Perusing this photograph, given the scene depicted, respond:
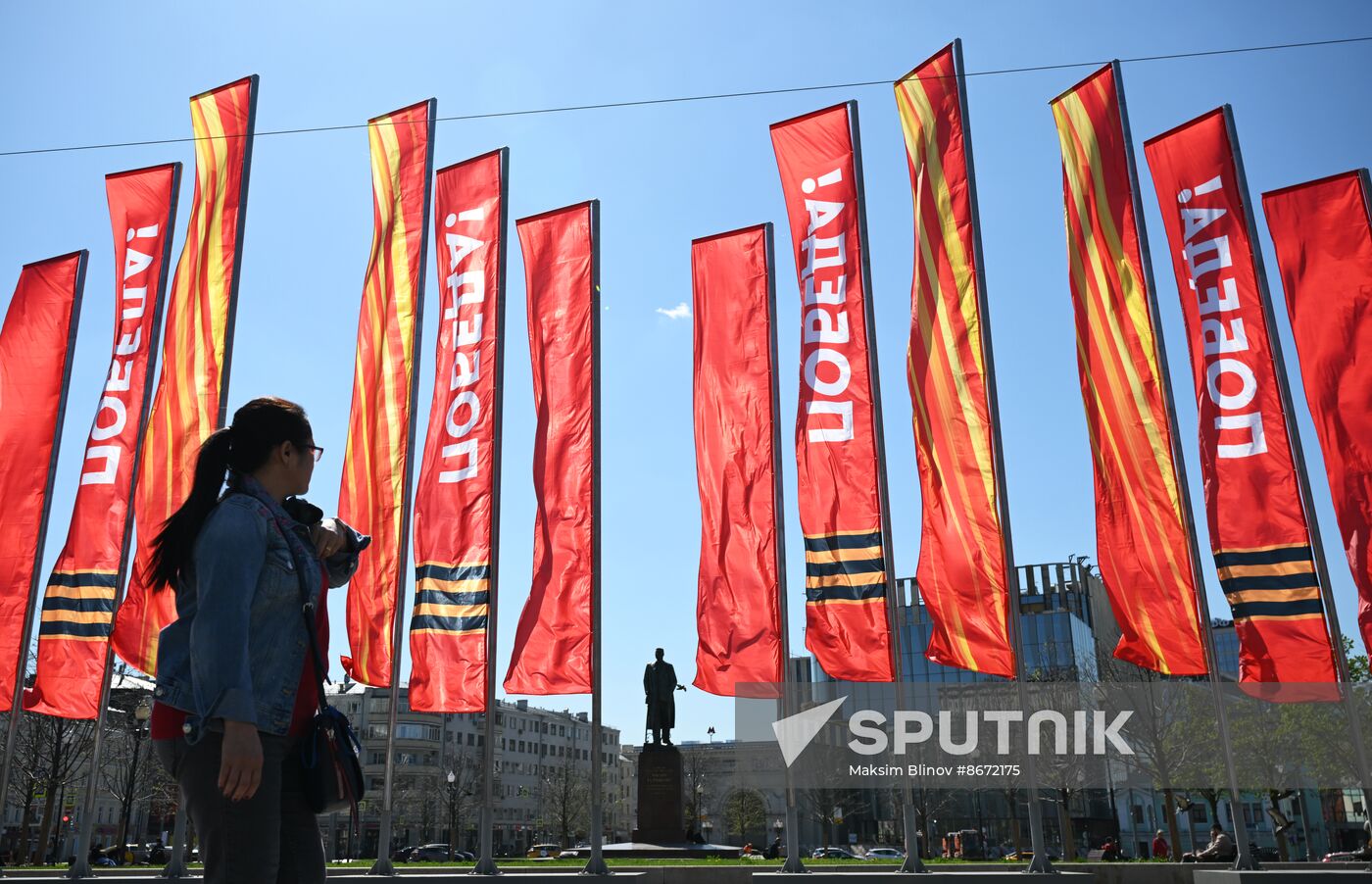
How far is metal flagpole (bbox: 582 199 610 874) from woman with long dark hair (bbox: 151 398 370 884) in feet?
38.2

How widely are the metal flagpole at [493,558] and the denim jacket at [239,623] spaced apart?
12.0 meters

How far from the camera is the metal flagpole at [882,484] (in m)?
13.2

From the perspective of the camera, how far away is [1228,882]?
449 inches

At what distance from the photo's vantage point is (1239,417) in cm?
1309

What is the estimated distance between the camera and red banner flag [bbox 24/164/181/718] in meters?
15.7

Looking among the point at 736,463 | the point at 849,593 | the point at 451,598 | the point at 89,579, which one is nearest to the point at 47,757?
the point at 89,579

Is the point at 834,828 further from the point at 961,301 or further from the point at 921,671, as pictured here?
the point at 961,301

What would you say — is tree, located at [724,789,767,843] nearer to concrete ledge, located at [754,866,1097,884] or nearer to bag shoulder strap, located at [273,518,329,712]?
concrete ledge, located at [754,866,1097,884]

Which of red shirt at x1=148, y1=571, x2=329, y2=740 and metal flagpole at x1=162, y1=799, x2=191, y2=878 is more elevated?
red shirt at x1=148, y1=571, x2=329, y2=740

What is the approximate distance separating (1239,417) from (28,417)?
63.0ft

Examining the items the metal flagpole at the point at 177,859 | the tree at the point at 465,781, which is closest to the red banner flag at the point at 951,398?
the metal flagpole at the point at 177,859

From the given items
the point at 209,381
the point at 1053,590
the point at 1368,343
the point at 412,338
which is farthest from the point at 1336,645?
the point at 1053,590

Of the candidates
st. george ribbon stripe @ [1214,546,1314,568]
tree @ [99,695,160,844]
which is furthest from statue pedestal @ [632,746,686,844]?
tree @ [99,695,160,844]

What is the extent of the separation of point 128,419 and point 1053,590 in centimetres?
6782
